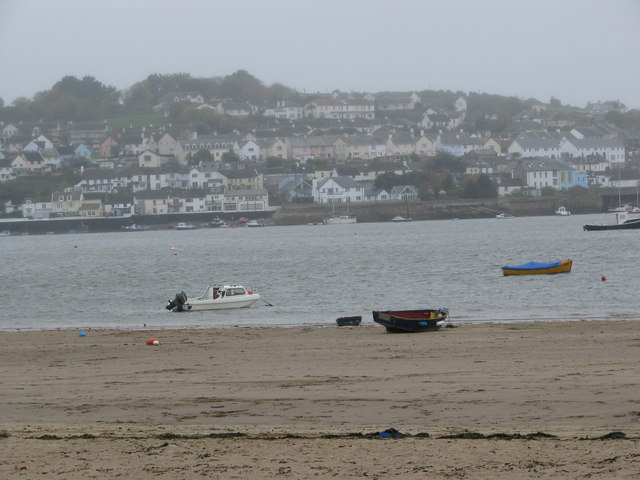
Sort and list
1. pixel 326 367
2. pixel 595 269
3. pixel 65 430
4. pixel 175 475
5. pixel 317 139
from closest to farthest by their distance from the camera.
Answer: pixel 175 475
pixel 65 430
pixel 326 367
pixel 595 269
pixel 317 139

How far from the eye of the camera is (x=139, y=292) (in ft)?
119

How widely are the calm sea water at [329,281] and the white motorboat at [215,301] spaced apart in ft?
1.73

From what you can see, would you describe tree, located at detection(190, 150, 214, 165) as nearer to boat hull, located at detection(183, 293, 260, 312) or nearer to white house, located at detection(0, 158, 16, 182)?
white house, located at detection(0, 158, 16, 182)

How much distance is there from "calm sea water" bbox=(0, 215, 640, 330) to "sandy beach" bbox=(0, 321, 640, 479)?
6727 mm

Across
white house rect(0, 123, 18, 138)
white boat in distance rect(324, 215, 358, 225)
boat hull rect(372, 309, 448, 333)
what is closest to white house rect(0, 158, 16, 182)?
white house rect(0, 123, 18, 138)

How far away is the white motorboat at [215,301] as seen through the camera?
2800cm

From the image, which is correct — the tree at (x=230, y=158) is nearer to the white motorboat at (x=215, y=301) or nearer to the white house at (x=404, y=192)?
the white house at (x=404, y=192)

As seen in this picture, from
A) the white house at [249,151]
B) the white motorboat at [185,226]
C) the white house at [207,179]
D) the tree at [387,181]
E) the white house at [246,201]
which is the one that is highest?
the white house at [249,151]

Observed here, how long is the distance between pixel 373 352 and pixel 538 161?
11447 cm

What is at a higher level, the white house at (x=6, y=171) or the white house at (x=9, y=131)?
the white house at (x=9, y=131)

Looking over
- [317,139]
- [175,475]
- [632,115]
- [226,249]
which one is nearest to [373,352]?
[175,475]

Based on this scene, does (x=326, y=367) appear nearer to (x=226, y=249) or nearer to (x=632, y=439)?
(x=632, y=439)

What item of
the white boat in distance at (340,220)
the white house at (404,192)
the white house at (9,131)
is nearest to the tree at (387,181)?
the white house at (404,192)

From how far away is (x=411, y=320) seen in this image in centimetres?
1998
